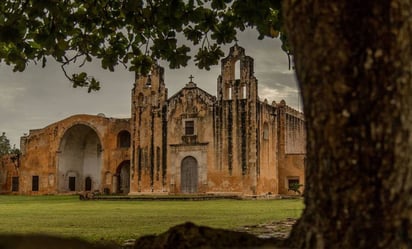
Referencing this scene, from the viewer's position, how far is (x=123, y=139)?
41.6m

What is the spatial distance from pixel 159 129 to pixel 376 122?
1394 inches

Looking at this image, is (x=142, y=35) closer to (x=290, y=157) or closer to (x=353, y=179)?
(x=353, y=179)

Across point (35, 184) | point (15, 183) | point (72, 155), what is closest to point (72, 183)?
point (72, 155)

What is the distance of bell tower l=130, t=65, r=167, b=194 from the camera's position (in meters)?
37.2

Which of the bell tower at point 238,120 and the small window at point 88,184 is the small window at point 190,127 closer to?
the bell tower at point 238,120

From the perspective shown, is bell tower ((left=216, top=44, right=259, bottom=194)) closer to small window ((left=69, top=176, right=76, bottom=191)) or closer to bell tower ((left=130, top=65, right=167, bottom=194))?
bell tower ((left=130, top=65, right=167, bottom=194))

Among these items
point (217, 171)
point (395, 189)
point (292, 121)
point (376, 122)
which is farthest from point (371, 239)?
point (292, 121)

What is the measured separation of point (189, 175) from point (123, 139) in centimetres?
752

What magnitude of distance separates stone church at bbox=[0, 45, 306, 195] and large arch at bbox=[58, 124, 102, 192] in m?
0.09

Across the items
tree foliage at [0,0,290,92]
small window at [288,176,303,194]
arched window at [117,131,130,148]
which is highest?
arched window at [117,131,130,148]

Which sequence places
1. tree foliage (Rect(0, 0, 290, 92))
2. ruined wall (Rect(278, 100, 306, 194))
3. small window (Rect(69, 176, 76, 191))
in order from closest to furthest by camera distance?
tree foliage (Rect(0, 0, 290, 92)) → ruined wall (Rect(278, 100, 306, 194)) → small window (Rect(69, 176, 76, 191))

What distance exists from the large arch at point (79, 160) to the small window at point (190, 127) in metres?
9.27

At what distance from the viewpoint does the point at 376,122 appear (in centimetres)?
223

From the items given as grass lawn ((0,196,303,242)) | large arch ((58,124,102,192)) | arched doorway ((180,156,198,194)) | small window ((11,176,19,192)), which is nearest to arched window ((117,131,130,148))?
large arch ((58,124,102,192))
